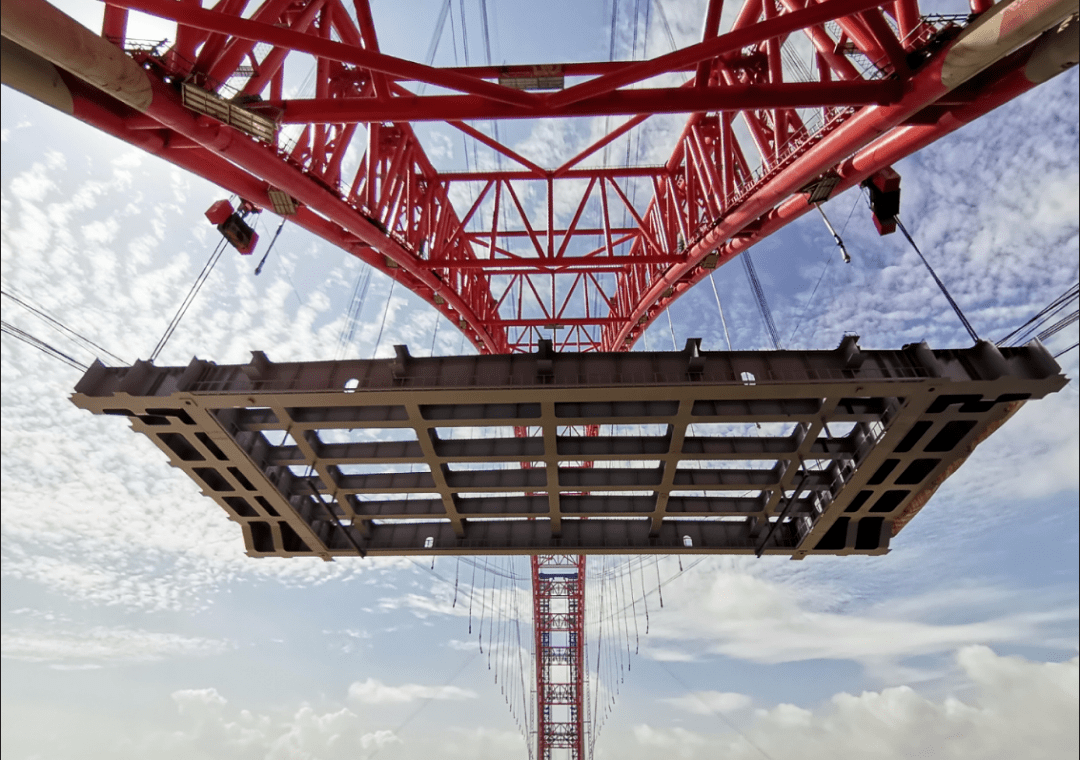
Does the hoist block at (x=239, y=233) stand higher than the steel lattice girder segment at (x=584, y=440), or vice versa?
the hoist block at (x=239, y=233)

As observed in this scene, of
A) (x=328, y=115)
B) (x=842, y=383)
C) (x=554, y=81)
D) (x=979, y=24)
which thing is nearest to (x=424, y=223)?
(x=328, y=115)

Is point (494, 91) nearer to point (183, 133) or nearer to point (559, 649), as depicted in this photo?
point (183, 133)

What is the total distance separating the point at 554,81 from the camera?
36.1ft

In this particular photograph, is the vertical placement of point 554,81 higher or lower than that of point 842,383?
higher

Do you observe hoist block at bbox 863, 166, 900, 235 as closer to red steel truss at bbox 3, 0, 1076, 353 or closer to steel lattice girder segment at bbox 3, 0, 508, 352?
red steel truss at bbox 3, 0, 1076, 353

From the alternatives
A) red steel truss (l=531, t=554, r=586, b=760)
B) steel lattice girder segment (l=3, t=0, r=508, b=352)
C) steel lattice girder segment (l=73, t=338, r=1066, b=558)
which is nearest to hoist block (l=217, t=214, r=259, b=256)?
steel lattice girder segment (l=3, t=0, r=508, b=352)

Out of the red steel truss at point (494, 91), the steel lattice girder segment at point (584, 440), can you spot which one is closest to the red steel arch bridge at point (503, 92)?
the red steel truss at point (494, 91)

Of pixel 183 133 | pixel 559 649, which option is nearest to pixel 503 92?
pixel 183 133

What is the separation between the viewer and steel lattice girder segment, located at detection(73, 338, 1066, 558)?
47.6 feet

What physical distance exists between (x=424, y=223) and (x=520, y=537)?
13500 millimetres

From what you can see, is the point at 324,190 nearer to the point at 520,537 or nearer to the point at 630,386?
the point at 630,386

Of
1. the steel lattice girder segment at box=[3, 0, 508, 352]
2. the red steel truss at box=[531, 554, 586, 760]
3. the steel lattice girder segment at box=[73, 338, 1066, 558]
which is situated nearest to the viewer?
→ the steel lattice girder segment at box=[3, 0, 508, 352]

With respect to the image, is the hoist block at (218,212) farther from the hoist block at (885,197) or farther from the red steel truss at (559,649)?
the red steel truss at (559,649)

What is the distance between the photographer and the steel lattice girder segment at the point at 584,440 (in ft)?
47.6
